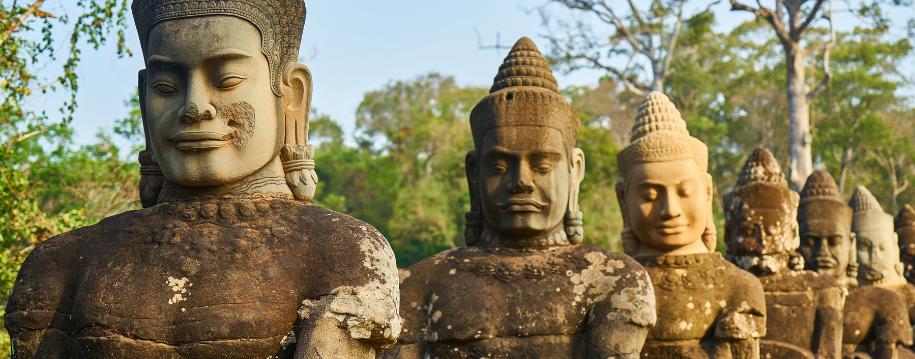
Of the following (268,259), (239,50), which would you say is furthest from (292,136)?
(268,259)

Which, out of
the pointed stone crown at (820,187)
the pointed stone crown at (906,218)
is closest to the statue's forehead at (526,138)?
the pointed stone crown at (820,187)

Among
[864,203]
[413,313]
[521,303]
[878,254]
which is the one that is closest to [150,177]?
[413,313]

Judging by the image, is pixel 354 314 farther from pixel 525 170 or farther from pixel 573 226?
pixel 573 226

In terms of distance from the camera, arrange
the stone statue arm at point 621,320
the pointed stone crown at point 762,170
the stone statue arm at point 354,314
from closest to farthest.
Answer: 1. the stone statue arm at point 354,314
2. the stone statue arm at point 621,320
3. the pointed stone crown at point 762,170

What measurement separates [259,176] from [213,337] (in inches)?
33.6

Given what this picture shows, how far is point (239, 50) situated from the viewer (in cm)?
358

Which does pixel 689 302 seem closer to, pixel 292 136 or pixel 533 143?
pixel 533 143

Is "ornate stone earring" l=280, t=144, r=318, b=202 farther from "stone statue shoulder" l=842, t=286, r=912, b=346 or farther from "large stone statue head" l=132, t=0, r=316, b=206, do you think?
"stone statue shoulder" l=842, t=286, r=912, b=346

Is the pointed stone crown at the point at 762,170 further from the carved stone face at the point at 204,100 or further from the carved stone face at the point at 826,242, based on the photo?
the carved stone face at the point at 204,100

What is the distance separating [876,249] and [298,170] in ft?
34.7

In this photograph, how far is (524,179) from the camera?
5211 millimetres

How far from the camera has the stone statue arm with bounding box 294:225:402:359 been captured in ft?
10.5

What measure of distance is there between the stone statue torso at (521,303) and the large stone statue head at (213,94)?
153cm

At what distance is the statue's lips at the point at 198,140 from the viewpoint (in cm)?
352
